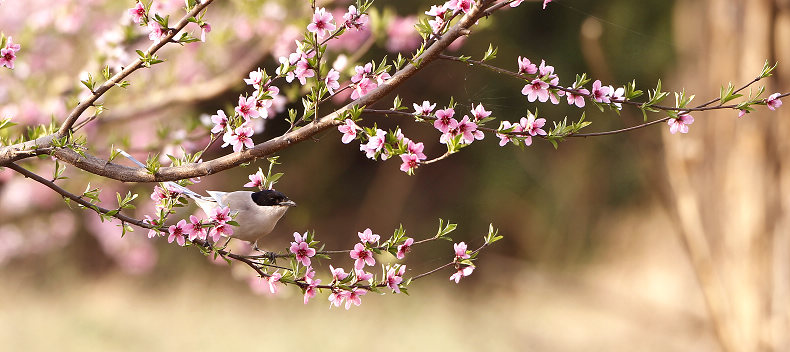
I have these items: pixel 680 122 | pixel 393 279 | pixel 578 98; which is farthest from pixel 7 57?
pixel 680 122

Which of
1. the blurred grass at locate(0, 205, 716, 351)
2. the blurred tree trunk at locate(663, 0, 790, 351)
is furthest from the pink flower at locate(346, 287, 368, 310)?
the blurred grass at locate(0, 205, 716, 351)

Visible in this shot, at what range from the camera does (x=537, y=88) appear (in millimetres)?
1600

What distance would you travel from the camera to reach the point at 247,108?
1.62 metres

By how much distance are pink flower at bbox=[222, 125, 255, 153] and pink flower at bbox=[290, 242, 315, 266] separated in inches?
9.5

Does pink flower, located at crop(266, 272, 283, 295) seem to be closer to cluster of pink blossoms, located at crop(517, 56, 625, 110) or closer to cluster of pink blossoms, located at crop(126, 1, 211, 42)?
cluster of pink blossoms, located at crop(126, 1, 211, 42)

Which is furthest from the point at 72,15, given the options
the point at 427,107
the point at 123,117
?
the point at 427,107

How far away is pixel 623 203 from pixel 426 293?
247 centimetres

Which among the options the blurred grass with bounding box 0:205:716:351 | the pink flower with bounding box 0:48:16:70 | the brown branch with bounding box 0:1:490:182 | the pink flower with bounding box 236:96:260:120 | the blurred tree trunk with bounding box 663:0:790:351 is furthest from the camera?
the blurred grass with bounding box 0:205:716:351

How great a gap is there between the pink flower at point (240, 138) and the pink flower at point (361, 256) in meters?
0.31

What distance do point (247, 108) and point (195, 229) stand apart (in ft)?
0.87

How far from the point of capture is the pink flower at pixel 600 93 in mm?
1595

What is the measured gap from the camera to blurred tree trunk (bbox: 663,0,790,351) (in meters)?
3.54

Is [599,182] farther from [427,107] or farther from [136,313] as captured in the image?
[427,107]

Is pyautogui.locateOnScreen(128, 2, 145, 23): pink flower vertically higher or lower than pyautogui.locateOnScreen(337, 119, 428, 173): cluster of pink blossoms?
higher
